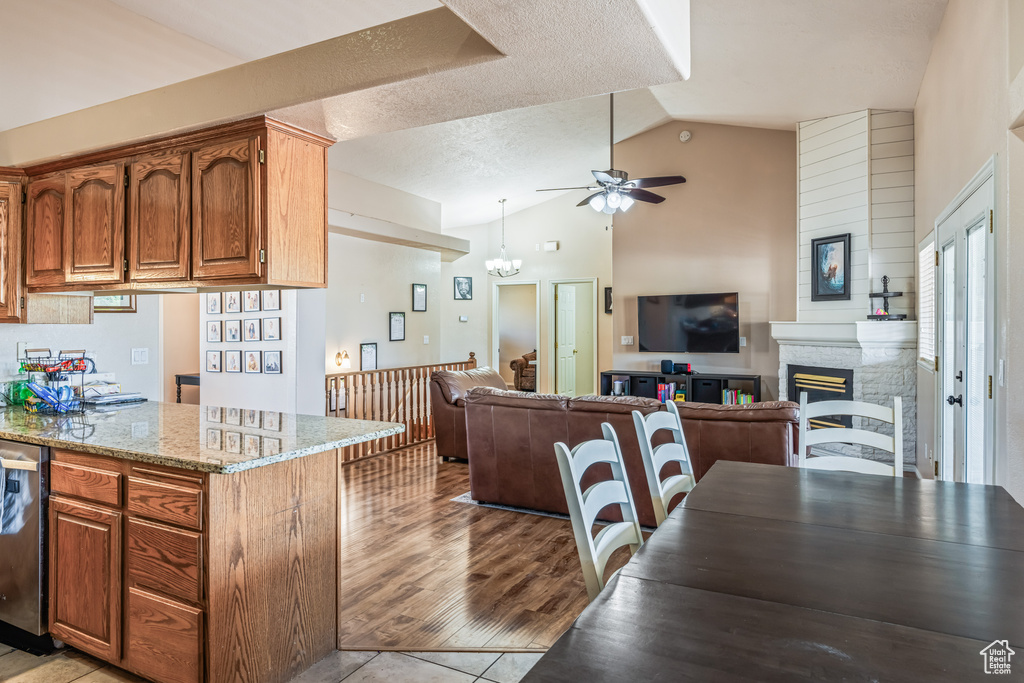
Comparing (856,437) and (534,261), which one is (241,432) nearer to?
(856,437)

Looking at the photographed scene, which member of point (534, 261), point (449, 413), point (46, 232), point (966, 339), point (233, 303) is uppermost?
point (534, 261)

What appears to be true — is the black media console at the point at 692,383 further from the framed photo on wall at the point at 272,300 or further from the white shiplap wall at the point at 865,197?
the framed photo on wall at the point at 272,300

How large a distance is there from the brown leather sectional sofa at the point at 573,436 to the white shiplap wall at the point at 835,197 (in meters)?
2.96

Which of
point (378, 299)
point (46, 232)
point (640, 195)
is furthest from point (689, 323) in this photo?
point (46, 232)

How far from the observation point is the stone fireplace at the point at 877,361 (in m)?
Answer: 5.36

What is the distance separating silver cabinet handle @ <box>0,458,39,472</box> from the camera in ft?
7.93

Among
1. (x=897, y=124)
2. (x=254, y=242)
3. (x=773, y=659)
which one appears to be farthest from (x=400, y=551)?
(x=897, y=124)

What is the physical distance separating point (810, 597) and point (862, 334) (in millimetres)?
4991

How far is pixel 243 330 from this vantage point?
5270 mm

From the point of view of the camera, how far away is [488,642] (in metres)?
2.51

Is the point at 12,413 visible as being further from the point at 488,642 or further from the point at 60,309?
the point at 488,642

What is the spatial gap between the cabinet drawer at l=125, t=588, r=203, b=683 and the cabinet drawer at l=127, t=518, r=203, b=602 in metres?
0.05

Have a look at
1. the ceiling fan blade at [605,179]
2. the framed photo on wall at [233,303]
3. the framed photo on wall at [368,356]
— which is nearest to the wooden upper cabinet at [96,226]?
the framed photo on wall at [233,303]

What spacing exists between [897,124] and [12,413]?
6817 mm
